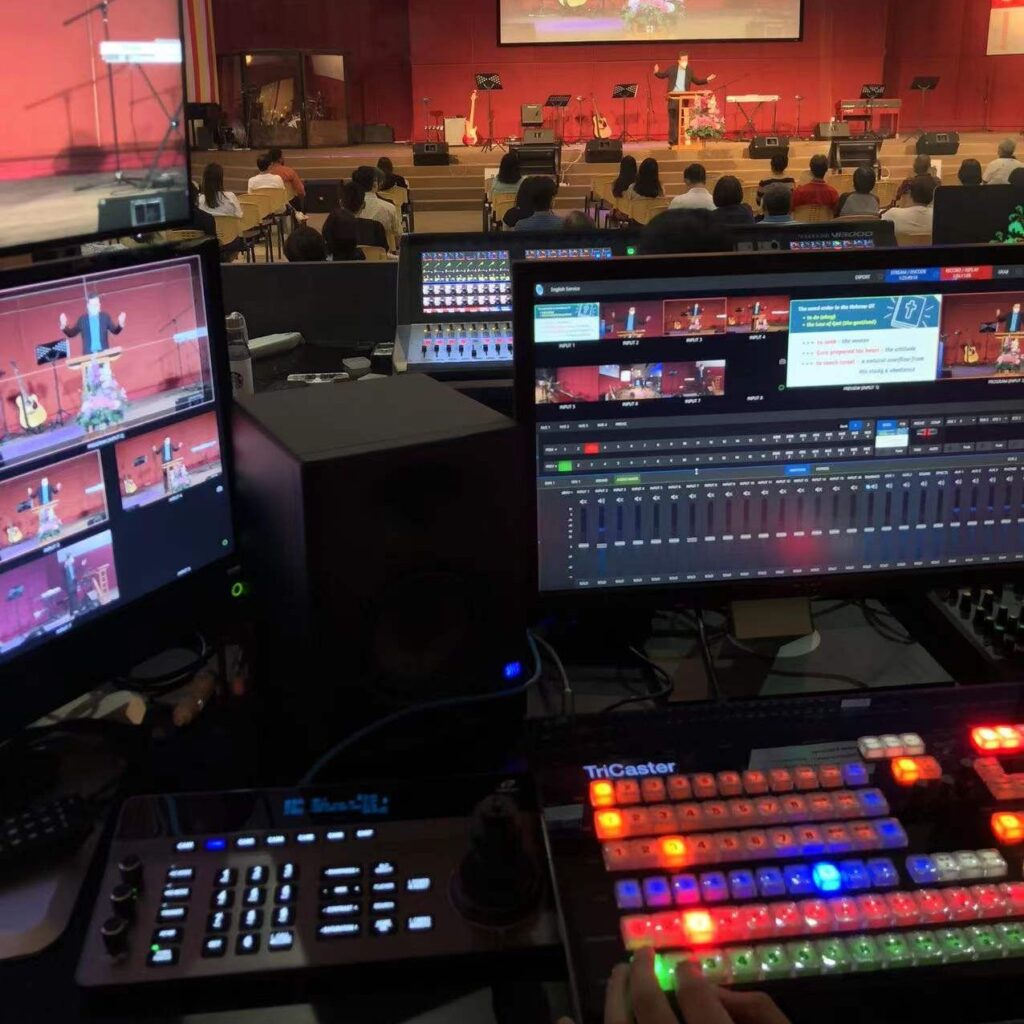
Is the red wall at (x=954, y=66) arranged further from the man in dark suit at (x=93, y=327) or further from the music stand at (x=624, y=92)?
the man in dark suit at (x=93, y=327)

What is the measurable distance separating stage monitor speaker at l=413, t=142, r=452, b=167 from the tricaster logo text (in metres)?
11.6

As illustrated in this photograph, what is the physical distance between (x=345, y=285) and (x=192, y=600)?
2.13 metres

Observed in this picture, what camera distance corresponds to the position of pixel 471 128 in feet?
45.2

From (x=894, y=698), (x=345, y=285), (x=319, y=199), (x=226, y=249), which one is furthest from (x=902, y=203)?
(x=894, y=698)

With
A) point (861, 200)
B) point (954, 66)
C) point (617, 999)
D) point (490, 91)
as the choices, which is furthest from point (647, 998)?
point (954, 66)

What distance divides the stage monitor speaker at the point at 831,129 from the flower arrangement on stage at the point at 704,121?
1.31 metres

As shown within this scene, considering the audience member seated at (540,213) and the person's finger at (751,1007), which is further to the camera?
the audience member seated at (540,213)

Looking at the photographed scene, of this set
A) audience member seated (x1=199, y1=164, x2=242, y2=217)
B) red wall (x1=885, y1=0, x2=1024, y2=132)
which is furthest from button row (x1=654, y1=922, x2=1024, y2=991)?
red wall (x1=885, y1=0, x2=1024, y2=132)

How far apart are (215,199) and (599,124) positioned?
7483 millimetres

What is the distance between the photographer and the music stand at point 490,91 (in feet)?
43.7

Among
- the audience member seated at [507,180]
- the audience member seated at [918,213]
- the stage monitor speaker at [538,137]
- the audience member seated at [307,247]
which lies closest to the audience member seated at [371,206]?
the audience member seated at [507,180]

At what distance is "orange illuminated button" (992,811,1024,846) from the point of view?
34.3 inches

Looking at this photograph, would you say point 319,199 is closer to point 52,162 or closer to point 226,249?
point 226,249

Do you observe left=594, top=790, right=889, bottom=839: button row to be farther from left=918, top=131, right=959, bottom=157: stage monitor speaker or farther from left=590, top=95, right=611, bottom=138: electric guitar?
left=590, top=95, right=611, bottom=138: electric guitar
